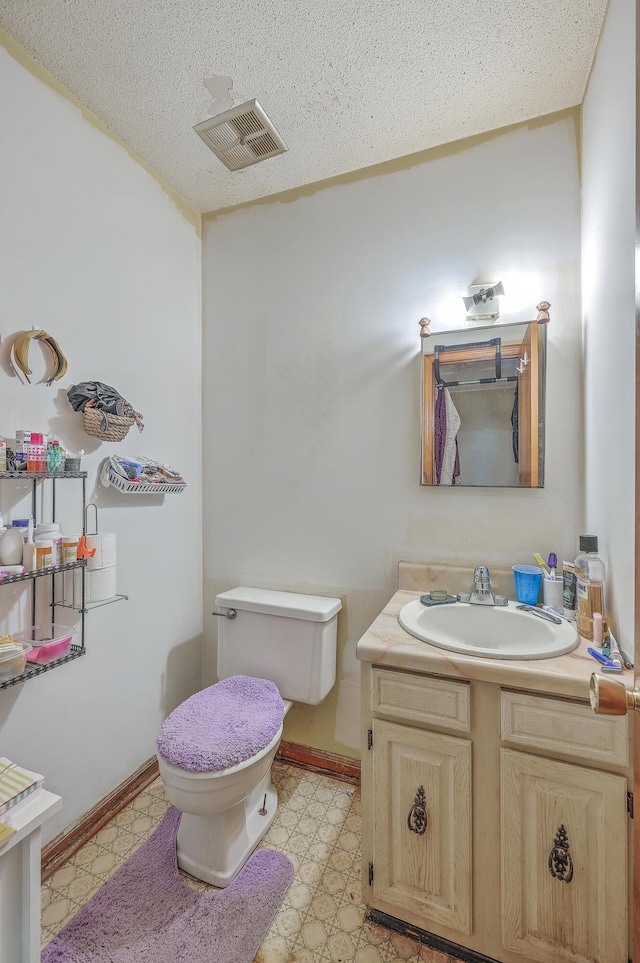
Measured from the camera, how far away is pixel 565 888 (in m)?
0.95

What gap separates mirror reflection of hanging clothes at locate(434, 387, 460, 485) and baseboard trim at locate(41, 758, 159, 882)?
1644 mm

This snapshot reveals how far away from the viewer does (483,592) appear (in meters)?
1.38

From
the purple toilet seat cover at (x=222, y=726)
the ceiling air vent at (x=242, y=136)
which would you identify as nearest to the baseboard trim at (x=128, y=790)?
the purple toilet seat cover at (x=222, y=726)

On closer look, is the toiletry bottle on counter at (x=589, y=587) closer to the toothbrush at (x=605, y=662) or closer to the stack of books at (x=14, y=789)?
the toothbrush at (x=605, y=662)

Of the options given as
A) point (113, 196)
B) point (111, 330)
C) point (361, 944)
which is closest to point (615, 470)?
point (361, 944)

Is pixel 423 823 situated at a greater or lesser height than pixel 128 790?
greater

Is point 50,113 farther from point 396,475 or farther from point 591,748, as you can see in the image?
point 591,748

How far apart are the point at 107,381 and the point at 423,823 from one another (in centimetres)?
169

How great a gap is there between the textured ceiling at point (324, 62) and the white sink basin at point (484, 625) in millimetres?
1690

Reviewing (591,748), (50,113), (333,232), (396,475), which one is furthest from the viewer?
(333,232)

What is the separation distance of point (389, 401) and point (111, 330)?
108cm

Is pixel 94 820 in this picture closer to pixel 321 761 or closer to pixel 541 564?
pixel 321 761

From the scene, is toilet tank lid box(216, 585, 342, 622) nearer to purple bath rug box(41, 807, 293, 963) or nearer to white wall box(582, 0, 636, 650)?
purple bath rug box(41, 807, 293, 963)

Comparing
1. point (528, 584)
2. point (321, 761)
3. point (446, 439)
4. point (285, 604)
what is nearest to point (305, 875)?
point (321, 761)
